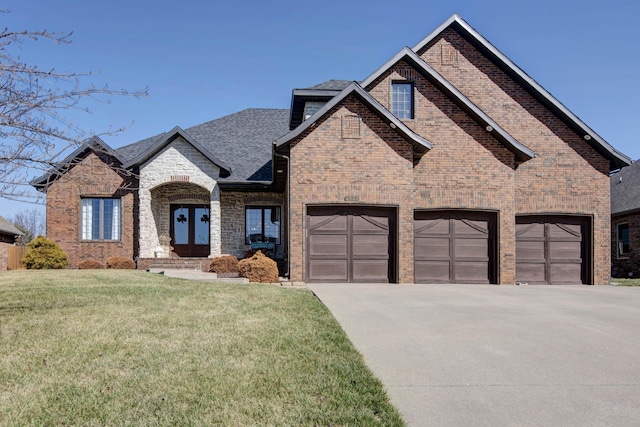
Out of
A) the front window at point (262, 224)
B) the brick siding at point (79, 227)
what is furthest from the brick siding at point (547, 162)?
the brick siding at point (79, 227)

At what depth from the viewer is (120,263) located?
19156 millimetres

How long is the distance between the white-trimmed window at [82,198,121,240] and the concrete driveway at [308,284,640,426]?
1309 cm

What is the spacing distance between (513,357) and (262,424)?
135 inches

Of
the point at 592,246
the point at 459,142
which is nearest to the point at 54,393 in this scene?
the point at 459,142

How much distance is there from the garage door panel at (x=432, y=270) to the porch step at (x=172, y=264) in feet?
27.9

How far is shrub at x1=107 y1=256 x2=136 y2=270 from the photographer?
62.8ft

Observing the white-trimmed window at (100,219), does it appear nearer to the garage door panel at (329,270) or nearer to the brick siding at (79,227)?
the brick siding at (79,227)

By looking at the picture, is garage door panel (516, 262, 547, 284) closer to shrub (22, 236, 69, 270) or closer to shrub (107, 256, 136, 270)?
shrub (107, 256, 136, 270)

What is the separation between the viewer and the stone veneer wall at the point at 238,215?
20000 mm

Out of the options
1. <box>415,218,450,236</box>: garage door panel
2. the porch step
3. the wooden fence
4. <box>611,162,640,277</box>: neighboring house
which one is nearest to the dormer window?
<box>415,218,450,236</box>: garage door panel

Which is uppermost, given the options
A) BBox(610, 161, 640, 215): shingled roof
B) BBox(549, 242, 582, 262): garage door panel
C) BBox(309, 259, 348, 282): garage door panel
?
BBox(610, 161, 640, 215): shingled roof

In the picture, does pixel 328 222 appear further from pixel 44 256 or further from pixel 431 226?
pixel 44 256

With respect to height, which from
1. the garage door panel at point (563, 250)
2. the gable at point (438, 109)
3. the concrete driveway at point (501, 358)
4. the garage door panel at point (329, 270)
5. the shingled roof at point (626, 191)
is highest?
the gable at point (438, 109)

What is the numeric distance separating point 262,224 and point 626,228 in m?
18.3
